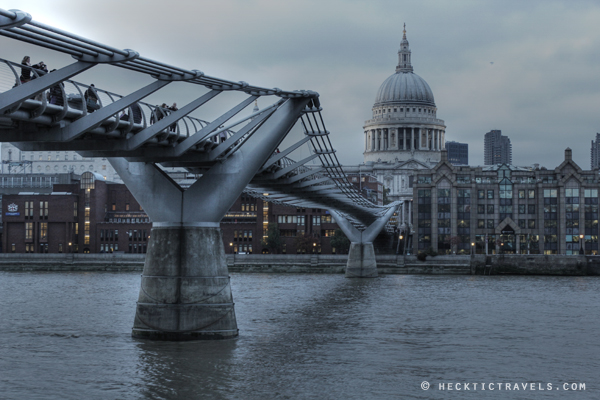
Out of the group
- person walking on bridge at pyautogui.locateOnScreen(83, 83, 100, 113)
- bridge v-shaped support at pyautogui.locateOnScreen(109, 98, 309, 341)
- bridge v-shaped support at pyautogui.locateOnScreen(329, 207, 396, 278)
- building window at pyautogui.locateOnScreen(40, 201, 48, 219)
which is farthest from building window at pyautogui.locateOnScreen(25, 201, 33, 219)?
person walking on bridge at pyautogui.locateOnScreen(83, 83, 100, 113)

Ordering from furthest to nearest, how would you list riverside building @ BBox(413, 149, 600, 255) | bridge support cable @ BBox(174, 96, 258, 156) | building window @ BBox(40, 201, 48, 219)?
building window @ BBox(40, 201, 48, 219), riverside building @ BBox(413, 149, 600, 255), bridge support cable @ BBox(174, 96, 258, 156)

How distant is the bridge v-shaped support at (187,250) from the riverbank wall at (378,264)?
60156 mm

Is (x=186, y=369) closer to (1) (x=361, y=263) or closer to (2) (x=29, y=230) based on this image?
(1) (x=361, y=263)

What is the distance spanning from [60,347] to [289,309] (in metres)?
17.4

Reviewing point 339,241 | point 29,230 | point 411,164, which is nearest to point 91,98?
point 339,241

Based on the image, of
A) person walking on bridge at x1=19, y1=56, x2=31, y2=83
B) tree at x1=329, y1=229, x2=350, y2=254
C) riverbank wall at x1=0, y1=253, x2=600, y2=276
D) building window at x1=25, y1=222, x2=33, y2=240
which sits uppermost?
person walking on bridge at x1=19, y1=56, x2=31, y2=83

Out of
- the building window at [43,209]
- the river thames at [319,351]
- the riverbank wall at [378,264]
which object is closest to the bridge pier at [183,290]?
the river thames at [319,351]

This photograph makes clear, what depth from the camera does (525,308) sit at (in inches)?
1858

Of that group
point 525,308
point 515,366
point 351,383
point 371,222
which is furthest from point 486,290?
point 351,383

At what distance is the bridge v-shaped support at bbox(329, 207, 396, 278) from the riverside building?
83.5 ft

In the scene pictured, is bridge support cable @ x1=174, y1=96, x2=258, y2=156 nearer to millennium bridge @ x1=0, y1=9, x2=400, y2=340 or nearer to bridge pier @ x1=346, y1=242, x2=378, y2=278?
millennium bridge @ x1=0, y1=9, x2=400, y2=340

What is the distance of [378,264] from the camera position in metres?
93.9

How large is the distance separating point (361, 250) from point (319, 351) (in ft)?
184

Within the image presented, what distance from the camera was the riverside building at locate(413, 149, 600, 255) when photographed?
110500 mm
